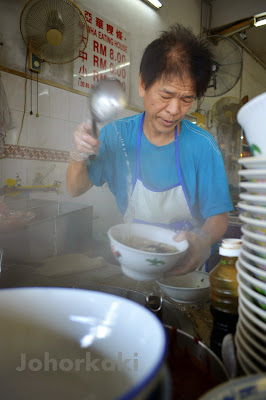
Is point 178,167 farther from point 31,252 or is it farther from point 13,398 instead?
point 13,398

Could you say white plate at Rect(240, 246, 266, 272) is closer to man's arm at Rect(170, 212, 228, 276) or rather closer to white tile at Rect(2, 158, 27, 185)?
man's arm at Rect(170, 212, 228, 276)

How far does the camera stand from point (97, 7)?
6.43ft

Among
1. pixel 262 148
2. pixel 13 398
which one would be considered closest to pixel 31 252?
pixel 13 398

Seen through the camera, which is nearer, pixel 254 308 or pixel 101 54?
pixel 254 308

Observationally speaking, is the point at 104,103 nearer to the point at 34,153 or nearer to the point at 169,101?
the point at 169,101

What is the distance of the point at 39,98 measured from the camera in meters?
1.89

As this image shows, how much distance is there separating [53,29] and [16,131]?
72 cm

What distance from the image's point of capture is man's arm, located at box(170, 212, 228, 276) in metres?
0.78

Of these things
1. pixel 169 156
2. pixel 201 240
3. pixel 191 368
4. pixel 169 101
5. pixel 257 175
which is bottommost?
pixel 191 368

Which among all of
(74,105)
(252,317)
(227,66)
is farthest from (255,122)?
(227,66)

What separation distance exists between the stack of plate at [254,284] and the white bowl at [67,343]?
174 mm

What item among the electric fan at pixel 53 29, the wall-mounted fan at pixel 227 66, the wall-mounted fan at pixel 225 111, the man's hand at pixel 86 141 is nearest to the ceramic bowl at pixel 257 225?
the man's hand at pixel 86 141

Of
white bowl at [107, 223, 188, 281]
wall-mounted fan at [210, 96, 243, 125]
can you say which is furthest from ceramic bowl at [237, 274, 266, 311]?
wall-mounted fan at [210, 96, 243, 125]

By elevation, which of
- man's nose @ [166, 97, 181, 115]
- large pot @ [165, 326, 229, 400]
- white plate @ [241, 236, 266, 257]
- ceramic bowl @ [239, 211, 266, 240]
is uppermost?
man's nose @ [166, 97, 181, 115]
